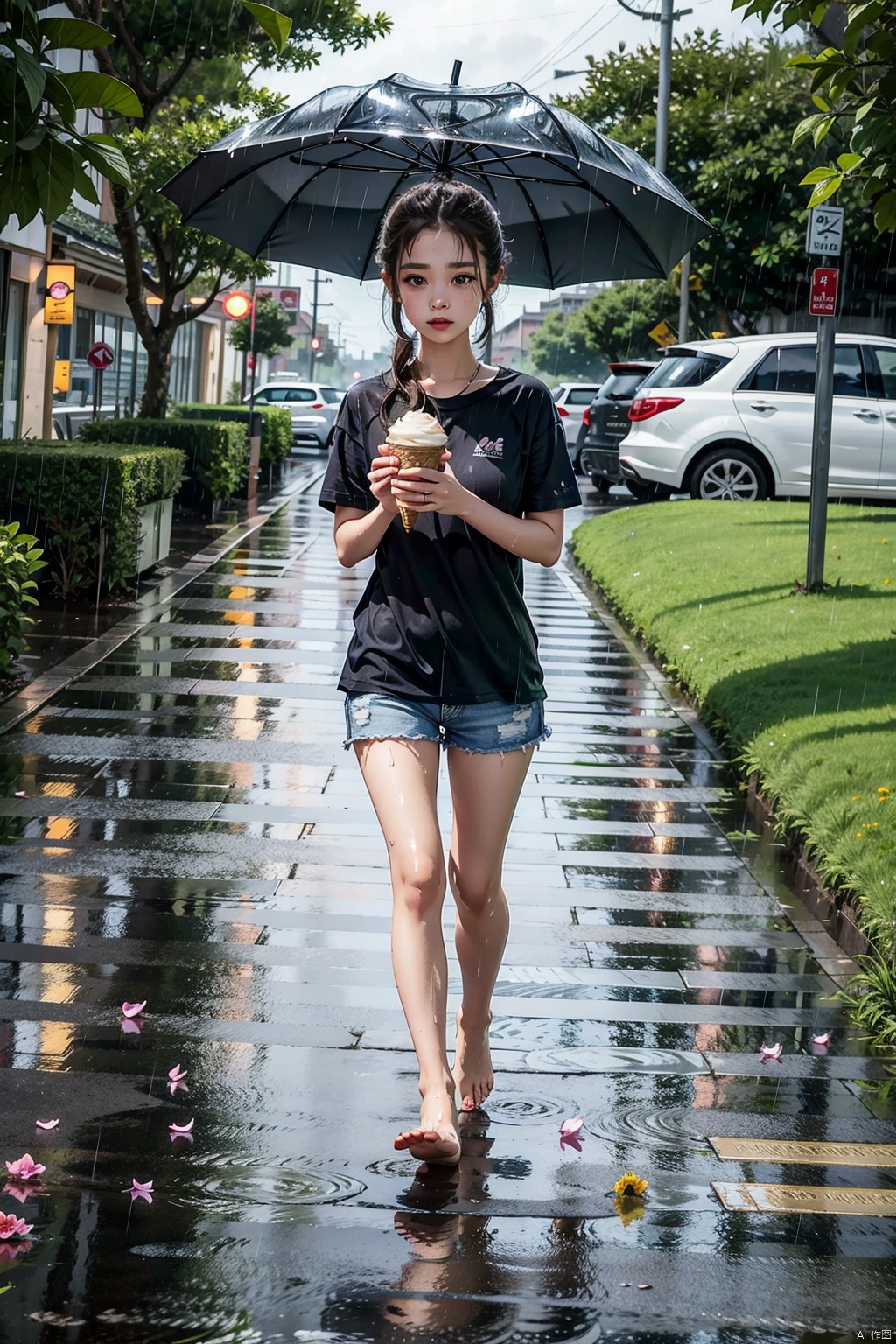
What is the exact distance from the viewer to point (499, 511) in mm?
3680

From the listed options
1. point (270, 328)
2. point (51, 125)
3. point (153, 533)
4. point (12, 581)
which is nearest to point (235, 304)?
point (153, 533)

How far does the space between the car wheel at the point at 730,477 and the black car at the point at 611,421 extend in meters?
5.49

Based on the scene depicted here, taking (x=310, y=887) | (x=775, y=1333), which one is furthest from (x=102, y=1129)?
(x=310, y=887)

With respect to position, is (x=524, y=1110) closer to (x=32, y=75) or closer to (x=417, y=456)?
(x=417, y=456)

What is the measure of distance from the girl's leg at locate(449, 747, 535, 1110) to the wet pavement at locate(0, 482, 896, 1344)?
16 cm

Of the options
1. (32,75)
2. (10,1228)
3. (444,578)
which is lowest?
(10,1228)

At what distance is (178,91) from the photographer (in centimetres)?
2184

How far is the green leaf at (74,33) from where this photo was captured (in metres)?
3.91

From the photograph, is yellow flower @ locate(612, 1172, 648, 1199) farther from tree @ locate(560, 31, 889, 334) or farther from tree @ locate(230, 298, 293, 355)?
tree @ locate(230, 298, 293, 355)

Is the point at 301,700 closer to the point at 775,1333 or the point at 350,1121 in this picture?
the point at 350,1121

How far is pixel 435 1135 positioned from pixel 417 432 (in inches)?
→ 55.0

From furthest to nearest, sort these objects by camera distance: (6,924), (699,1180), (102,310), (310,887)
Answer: (102,310) → (310,887) → (6,924) → (699,1180)

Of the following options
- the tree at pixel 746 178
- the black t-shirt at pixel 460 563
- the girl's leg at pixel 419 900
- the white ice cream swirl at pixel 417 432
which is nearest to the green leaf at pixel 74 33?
the black t-shirt at pixel 460 563

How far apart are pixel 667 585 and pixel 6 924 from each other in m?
8.98
